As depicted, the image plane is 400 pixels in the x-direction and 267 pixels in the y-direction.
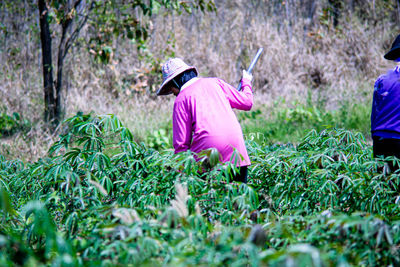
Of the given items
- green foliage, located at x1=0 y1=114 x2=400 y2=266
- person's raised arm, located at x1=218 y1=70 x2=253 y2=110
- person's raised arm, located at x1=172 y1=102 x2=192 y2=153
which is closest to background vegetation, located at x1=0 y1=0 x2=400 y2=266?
green foliage, located at x1=0 y1=114 x2=400 y2=266

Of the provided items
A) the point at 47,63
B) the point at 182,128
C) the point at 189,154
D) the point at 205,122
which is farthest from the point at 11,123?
the point at 189,154

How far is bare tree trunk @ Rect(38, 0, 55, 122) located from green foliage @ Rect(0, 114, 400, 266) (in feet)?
11.4

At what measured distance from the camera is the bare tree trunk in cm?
657

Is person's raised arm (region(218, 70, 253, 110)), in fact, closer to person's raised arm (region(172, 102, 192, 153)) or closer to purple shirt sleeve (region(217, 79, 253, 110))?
purple shirt sleeve (region(217, 79, 253, 110))

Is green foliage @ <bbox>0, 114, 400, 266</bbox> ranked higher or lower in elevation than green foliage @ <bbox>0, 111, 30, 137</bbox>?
higher

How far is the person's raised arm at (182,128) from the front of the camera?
3.08 meters

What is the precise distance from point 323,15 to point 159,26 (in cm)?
471

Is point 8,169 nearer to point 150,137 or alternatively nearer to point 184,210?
point 184,210

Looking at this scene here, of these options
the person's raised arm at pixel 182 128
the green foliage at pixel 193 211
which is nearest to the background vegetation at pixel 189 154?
the green foliage at pixel 193 211

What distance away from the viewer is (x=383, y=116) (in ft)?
10.9

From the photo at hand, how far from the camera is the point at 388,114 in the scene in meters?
3.29

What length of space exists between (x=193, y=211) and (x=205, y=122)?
1.11 meters

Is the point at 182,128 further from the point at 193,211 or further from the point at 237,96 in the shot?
the point at 193,211

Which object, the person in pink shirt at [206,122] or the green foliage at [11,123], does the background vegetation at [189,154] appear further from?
the person in pink shirt at [206,122]
